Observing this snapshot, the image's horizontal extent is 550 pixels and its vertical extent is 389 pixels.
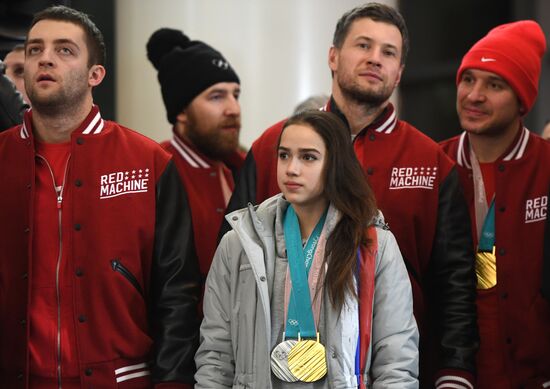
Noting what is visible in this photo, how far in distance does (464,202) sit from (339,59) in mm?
649

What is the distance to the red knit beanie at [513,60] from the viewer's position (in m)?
4.16

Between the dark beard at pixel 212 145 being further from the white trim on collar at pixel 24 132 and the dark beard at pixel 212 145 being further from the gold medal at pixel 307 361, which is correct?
the gold medal at pixel 307 361

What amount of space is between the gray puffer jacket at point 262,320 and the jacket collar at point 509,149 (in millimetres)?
828

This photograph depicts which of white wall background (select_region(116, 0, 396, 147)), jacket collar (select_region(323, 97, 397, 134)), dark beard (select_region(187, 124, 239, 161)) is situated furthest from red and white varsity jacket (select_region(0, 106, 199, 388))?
white wall background (select_region(116, 0, 396, 147))

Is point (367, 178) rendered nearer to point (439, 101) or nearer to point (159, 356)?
point (159, 356)

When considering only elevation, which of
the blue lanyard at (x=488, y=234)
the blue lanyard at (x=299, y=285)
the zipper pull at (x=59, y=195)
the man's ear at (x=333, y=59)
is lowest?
the blue lanyard at (x=299, y=285)

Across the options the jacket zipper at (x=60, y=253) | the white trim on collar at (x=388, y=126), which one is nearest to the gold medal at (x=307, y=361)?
the jacket zipper at (x=60, y=253)

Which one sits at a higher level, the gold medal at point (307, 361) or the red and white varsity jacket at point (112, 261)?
the red and white varsity jacket at point (112, 261)

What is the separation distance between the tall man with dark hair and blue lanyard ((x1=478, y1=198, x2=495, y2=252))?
0.17 metres

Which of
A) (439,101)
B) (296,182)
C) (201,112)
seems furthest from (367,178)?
(439,101)

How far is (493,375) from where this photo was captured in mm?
3912

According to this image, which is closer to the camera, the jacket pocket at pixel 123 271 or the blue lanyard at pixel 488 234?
the jacket pocket at pixel 123 271

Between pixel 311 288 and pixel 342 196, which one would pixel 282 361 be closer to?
pixel 311 288

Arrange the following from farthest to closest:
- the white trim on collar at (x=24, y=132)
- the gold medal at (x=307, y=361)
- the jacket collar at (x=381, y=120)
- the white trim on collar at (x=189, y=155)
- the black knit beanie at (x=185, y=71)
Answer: the black knit beanie at (x=185, y=71), the white trim on collar at (x=189, y=155), the jacket collar at (x=381, y=120), the white trim on collar at (x=24, y=132), the gold medal at (x=307, y=361)
